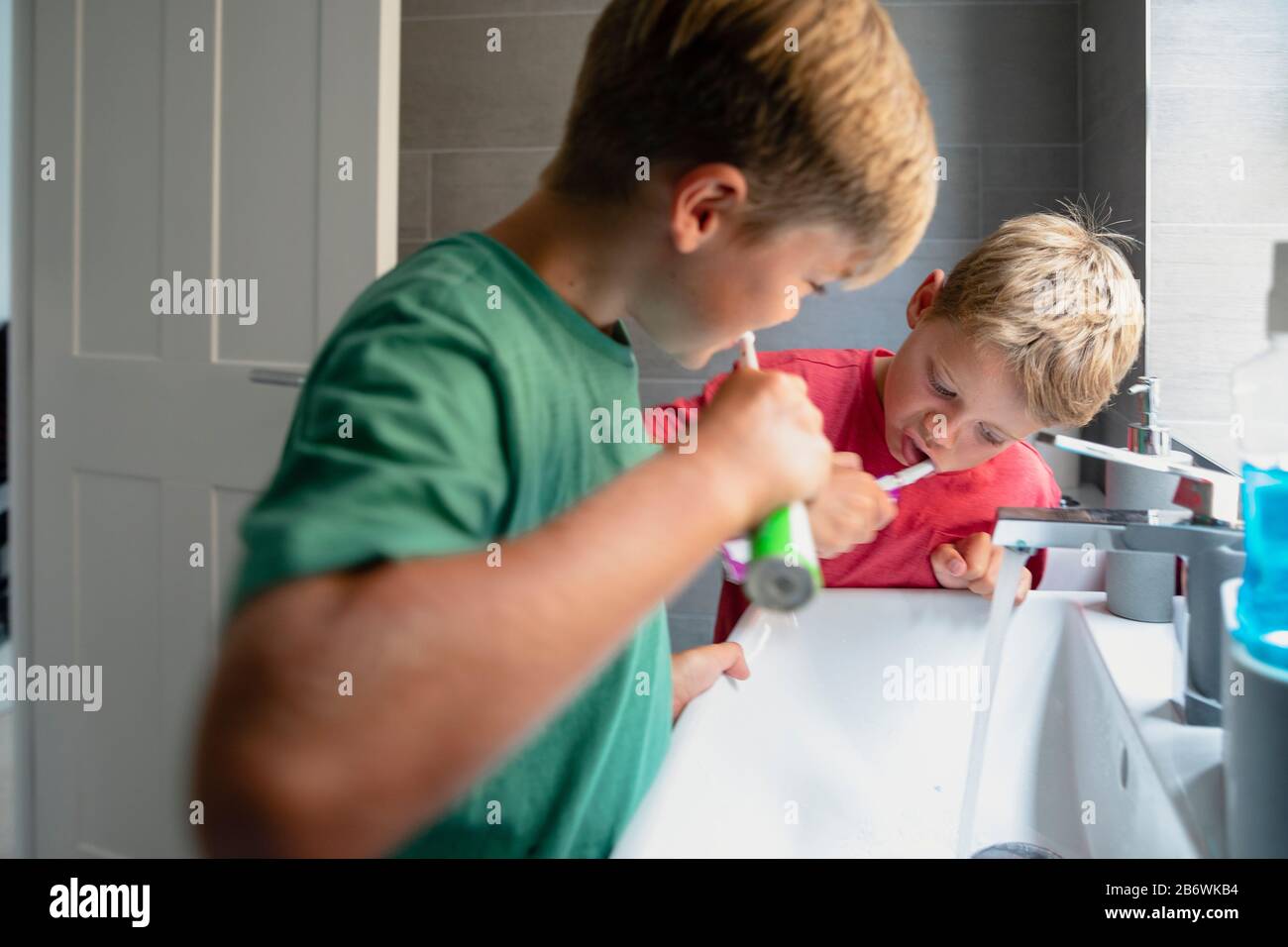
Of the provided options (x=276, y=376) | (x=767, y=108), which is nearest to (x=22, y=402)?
(x=276, y=376)

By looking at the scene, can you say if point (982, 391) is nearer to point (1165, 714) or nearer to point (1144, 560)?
point (1144, 560)

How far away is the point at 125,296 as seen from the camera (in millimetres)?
1339

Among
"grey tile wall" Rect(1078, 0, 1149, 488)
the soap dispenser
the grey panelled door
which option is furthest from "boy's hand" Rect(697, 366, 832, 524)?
the grey panelled door

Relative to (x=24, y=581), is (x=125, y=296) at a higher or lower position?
higher

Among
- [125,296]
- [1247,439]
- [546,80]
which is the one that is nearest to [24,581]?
[125,296]

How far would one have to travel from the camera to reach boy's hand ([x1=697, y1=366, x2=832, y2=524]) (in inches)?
14.0

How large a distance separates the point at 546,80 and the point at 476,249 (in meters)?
1.32

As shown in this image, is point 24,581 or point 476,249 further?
point 24,581

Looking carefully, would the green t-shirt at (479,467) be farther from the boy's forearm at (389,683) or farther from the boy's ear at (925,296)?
the boy's ear at (925,296)

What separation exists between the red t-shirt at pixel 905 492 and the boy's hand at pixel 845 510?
333mm

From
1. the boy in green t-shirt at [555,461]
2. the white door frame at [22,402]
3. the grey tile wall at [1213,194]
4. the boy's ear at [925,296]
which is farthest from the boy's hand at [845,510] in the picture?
the white door frame at [22,402]

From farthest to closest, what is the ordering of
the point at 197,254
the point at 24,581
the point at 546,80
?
the point at 546,80 → the point at 24,581 → the point at 197,254

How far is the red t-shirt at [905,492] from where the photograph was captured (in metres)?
0.96
